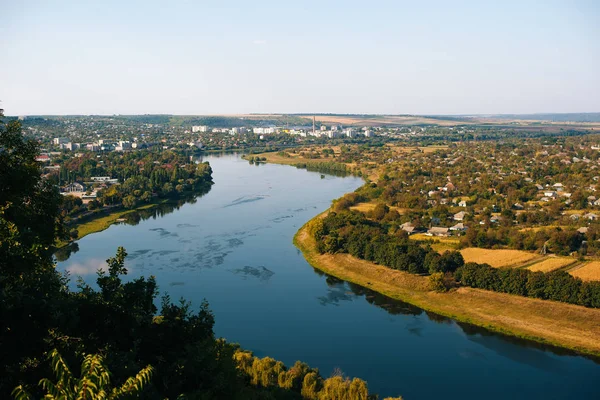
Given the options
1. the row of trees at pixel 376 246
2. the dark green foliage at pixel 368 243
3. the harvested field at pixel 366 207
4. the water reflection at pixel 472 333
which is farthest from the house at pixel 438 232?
the water reflection at pixel 472 333

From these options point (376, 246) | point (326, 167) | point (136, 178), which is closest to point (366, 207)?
point (376, 246)

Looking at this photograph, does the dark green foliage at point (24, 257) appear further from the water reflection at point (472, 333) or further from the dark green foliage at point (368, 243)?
the dark green foliage at point (368, 243)

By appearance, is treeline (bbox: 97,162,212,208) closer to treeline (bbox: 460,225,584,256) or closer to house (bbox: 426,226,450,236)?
house (bbox: 426,226,450,236)

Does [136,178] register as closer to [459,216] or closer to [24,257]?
[459,216]

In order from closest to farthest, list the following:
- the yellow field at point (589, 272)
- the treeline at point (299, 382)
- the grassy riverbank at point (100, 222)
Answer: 1. the treeline at point (299, 382)
2. the yellow field at point (589, 272)
3. the grassy riverbank at point (100, 222)

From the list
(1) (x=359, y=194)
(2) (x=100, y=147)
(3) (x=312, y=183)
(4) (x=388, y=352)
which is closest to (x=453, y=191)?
(1) (x=359, y=194)

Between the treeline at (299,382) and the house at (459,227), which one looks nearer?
the treeline at (299,382)
